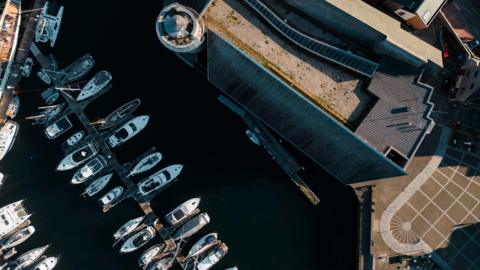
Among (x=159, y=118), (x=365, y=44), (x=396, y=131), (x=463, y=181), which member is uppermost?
(x=159, y=118)

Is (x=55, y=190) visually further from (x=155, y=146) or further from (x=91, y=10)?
(x=91, y=10)

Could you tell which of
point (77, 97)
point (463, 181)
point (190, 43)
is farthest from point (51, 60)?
point (463, 181)

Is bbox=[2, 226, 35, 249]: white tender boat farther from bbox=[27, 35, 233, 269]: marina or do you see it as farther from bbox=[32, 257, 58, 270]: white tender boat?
bbox=[27, 35, 233, 269]: marina

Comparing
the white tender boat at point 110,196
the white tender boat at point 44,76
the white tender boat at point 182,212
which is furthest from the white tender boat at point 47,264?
the white tender boat at point 44,76

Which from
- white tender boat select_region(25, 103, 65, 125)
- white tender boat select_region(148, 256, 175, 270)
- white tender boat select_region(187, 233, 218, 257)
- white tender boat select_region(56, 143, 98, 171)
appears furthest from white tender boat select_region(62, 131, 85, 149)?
white tender boat select_region(187, 233, 218, 257)

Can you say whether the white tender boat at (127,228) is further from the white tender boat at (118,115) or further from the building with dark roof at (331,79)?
the building with dark roof at (331,79)

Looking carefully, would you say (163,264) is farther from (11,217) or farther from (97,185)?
(11,217)
